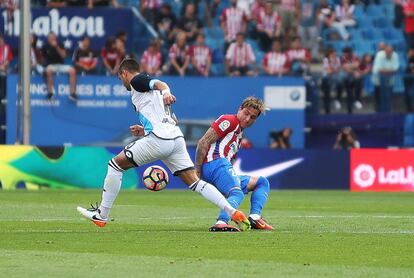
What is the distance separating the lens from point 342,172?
2934cm

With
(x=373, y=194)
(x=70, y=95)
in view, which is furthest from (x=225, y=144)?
(x=70, y=95)

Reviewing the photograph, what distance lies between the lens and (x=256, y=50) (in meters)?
32.9

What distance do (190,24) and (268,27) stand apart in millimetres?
1963

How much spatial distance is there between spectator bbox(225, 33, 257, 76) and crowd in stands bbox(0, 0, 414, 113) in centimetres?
2

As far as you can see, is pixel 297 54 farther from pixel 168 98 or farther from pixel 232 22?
pixel 168 98

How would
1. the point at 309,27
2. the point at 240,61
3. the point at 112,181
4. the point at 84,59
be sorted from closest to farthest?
the point at 112,181, the point at 84,59, the point at 240,61, the point at 309,27

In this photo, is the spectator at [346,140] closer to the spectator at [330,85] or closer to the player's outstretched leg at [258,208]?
the spectator at [330,85]

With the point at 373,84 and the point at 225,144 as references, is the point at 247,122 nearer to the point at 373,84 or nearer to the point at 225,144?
the point at 225,144

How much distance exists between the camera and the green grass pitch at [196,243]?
1100 cm

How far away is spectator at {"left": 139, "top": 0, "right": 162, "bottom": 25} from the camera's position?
32.8 metres

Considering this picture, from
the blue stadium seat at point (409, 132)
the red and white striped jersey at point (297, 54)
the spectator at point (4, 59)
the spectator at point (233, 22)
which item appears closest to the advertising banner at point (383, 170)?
the blue stadium seat at point (409, 132)

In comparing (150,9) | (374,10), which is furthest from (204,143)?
(374,10)

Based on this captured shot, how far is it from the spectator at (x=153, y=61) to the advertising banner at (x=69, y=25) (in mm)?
722

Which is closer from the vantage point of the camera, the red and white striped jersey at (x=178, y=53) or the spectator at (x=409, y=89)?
the spectator at (x=409, y=89)
